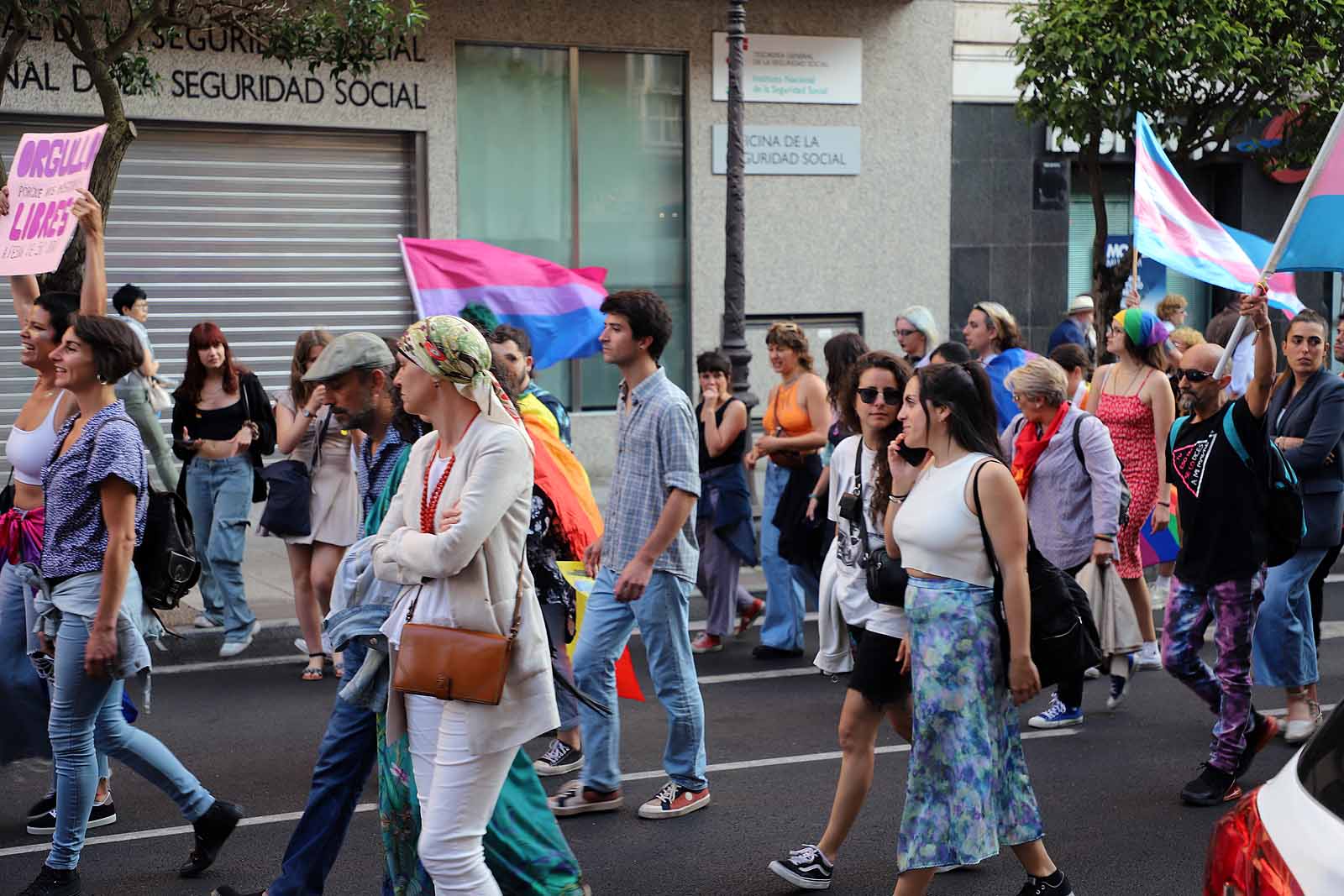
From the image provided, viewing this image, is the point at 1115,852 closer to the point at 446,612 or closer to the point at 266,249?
the point at 446,612

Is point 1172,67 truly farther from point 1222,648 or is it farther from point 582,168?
point 1222,648

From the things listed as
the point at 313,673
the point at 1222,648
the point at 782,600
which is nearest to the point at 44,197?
the point at 313,673

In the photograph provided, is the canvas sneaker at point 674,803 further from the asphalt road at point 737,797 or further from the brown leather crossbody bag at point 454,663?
the brown leather crossbody bag at point 454,663

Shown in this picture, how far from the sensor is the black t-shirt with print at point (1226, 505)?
19.9 ft

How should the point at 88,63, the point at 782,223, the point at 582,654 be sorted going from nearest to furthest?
the point at 582,654, the point at 88,63, the point at 782,223

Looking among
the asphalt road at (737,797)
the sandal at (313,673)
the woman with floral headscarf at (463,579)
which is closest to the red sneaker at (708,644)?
the asphalt road at (737,797)

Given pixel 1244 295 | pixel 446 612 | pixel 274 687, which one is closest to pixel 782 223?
pixel 274 687

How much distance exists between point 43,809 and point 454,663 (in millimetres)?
2680

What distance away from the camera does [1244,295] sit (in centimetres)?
577

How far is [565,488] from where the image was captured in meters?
6.01

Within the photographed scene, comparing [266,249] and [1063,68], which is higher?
[1063,68]

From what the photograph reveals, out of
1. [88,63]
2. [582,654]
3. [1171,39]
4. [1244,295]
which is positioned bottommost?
[582,654]

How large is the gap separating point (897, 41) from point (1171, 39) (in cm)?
341

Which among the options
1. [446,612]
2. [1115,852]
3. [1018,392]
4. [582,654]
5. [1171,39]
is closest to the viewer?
[446,612]
